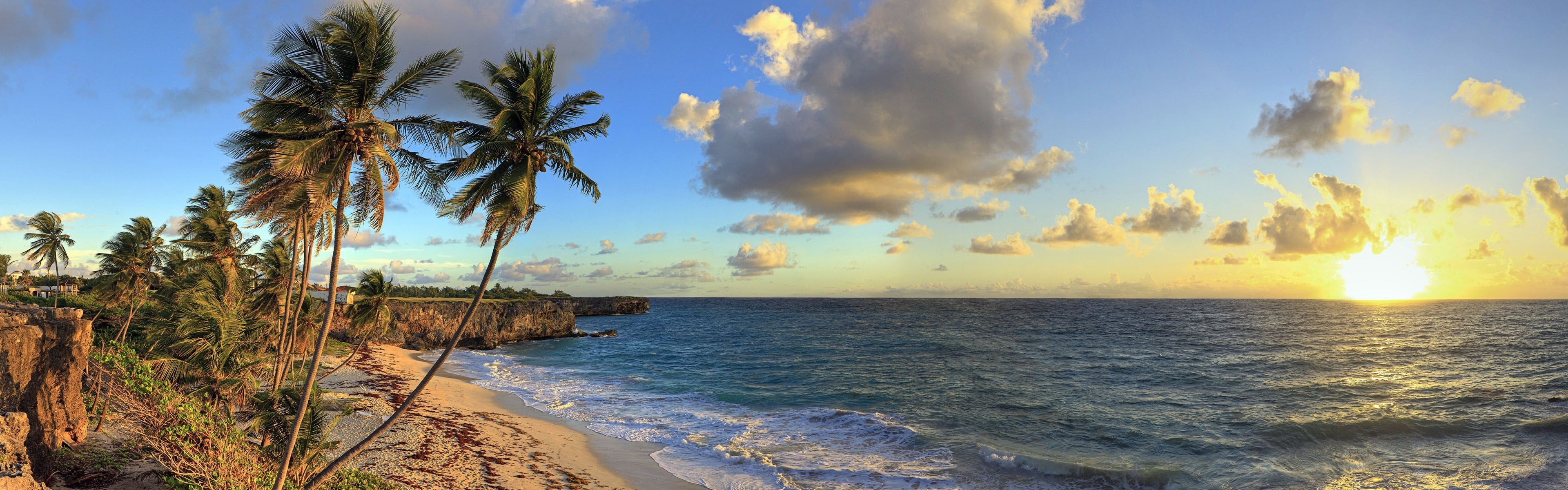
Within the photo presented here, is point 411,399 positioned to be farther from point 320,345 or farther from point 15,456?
point 15,456

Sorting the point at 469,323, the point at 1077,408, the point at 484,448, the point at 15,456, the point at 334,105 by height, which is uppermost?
the point at 334,105

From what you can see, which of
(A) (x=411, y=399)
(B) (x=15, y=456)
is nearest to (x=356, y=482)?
(A) (x=411, y=399)

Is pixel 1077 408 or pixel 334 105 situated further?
pixel 1077 408

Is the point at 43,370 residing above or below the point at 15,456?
above

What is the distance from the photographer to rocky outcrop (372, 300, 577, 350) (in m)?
49.2

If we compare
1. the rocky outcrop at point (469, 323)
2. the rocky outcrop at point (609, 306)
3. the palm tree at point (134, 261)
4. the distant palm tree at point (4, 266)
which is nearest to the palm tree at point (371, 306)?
the palm tree at point (134, 261)

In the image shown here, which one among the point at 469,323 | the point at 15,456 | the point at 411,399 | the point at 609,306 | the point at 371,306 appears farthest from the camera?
the point at 609,306

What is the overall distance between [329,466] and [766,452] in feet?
36.8

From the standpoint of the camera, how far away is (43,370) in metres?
10.8

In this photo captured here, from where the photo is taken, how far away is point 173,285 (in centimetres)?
1878

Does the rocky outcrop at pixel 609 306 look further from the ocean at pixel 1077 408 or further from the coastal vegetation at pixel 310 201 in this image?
the coastal vegetation at pixel 310 201

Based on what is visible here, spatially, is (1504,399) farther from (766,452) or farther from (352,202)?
(352,202)

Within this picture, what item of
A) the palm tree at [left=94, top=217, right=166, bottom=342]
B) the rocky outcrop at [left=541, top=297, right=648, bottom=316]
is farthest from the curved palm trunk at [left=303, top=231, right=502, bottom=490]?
the rocky outcrop at [left=541, top=297, right=648, bottom=316]

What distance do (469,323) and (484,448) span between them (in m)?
43.9
